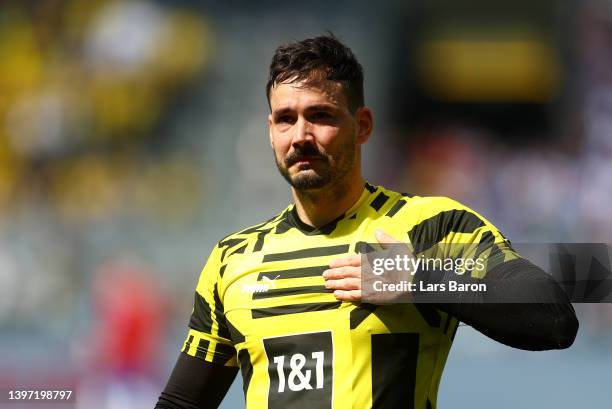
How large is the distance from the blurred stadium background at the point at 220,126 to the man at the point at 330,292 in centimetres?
886

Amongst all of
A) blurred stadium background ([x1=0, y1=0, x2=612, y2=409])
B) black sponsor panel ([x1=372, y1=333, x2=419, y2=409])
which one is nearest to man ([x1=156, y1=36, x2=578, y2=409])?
black sponsor panel ([x1=372, y1=333, x2=419, y2=409])

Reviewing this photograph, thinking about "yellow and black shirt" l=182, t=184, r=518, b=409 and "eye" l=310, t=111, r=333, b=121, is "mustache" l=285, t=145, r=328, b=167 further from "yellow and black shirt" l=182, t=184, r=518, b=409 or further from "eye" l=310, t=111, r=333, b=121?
"yellow and black shirt" l=182, t=184, r=518, b=409

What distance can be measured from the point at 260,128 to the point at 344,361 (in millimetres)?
11098

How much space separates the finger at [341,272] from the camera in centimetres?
314

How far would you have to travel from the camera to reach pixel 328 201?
343 centimetres

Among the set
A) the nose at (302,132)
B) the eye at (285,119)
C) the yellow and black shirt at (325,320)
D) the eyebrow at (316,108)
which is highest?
the eyebrow at (316,108)

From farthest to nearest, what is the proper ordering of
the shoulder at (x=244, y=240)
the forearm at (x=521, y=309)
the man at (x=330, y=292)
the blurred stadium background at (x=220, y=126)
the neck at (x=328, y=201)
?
the blurred stadium background at (x=220, y=126) → the shoulder at (x=244, y=240) → the neck at (x=328, y=201) → the man at (x=330, y=292) → the forearm at (x=521, y=309)

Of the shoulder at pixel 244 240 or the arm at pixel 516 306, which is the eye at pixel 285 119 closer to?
the shoulder at pixel 244 240

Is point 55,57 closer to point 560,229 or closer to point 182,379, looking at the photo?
point 560,229

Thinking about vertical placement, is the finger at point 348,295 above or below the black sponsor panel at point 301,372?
above

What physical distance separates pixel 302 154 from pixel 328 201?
0.76 feet

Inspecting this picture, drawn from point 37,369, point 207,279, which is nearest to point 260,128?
point 37,369

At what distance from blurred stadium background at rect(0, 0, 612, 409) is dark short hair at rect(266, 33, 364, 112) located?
9.02 m

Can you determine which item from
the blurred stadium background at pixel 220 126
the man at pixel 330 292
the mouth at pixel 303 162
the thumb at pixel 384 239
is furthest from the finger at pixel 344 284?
the blurred stadium background at pixel 220 126
